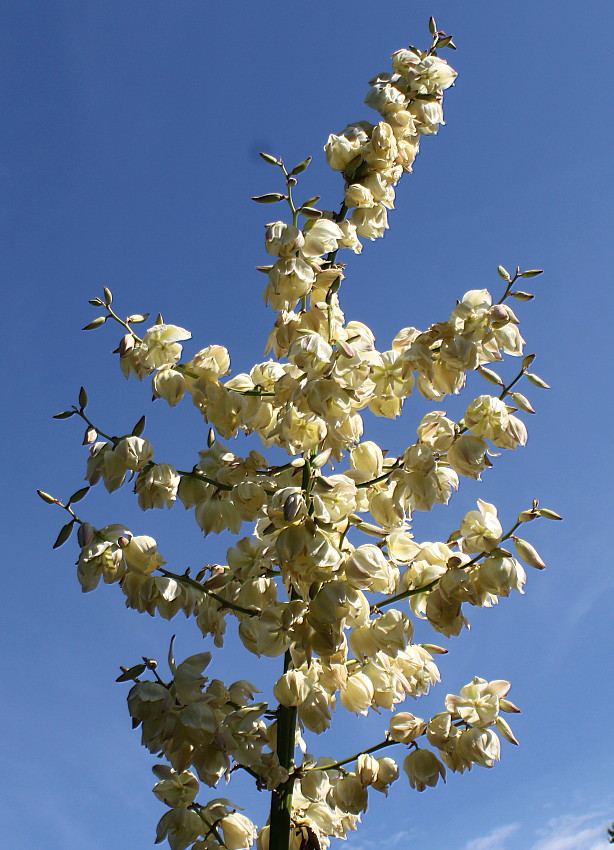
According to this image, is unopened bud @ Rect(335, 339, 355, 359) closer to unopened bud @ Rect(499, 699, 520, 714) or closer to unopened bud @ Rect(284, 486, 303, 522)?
unopened bud @ Rect(284, 486, 303, 522)

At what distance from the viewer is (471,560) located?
178 cm

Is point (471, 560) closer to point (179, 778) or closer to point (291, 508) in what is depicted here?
point (291, 508)

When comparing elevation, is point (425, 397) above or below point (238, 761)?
above

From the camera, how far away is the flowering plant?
5.62ft

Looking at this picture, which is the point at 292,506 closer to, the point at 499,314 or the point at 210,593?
the point at 210,593

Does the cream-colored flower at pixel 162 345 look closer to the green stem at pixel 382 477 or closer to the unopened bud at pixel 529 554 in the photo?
the green stem at pixel 382 477

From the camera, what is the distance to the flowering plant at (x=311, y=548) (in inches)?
67.4

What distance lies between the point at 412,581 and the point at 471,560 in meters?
0.20

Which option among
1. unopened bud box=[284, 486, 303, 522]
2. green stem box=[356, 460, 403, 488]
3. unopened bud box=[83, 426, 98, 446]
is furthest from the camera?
unopened bud box=[83, 426, 98, 446]

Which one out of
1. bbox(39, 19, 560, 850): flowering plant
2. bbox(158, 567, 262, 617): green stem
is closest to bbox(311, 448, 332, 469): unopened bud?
bbox(39, 19, 560, 850): flowering plant

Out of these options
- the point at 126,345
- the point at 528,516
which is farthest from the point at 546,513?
the point at 126,345

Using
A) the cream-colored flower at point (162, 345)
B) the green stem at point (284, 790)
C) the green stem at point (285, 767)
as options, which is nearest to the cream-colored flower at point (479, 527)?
the green stem at point (285, 767)

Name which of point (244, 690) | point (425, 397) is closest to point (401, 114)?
point (425, 397)

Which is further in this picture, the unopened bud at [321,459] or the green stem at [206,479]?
the green stem at [206,479]
